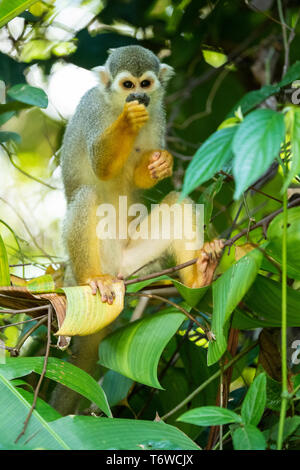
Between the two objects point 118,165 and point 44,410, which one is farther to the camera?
point 118,165

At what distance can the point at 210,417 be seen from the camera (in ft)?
4.20

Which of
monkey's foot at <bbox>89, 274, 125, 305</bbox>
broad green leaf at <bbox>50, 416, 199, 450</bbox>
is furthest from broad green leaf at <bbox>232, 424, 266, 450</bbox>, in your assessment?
monkey's foot at <bbox>89, 274, 125, 305</bbox>

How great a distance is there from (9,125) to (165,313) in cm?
246

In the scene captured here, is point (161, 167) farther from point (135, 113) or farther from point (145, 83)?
point (145, 83)

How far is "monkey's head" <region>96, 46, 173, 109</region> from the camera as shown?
2625 millimetres

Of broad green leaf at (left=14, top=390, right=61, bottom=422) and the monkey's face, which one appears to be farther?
the monkey's face

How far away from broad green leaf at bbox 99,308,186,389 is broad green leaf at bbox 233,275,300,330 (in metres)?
0.24

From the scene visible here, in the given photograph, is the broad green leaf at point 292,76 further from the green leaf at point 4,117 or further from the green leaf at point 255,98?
the green leaf at point 4,117

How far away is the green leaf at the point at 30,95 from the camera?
2480 millimetres

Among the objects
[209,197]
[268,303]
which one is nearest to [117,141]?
[209,197]

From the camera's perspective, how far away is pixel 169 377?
258 centimetres

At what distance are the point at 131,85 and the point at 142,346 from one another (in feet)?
4.50

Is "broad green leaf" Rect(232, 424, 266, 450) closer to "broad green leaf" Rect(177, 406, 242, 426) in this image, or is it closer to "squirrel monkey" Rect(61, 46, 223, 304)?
"broad green leaf" Rect(177, 406, 242, 426)
